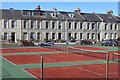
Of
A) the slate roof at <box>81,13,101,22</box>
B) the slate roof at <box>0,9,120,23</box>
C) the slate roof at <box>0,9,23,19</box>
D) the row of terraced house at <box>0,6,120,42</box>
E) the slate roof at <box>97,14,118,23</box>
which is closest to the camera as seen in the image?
the slate roof at <box>0,9,23,19</box>

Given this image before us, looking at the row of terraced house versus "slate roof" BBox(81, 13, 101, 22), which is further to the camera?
"slate roof" BBox(81, 13, 101, 22)

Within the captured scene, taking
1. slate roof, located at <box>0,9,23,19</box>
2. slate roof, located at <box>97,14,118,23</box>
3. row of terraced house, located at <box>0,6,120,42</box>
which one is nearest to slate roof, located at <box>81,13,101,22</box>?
row of terraced house, located at <box>0,6,120,42</box>

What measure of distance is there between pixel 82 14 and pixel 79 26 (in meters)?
4.71

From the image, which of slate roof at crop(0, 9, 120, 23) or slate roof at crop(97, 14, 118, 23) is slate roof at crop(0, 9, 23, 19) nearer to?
slate roof at crop(0, 9, 120, 23)

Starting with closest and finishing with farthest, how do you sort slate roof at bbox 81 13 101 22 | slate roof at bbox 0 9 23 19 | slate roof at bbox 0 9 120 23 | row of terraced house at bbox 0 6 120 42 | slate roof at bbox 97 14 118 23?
slate roof at bbox 0 9 23 19 < row of terraced house at bbox 0 6 120 42 < slate roof at bbox 0 9 120 23 < slate roof at bbox 81 13 101 22 < slate roof at bbox 97 14 118 23

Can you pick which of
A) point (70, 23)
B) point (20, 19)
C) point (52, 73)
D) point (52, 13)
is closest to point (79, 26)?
point (70, 23)

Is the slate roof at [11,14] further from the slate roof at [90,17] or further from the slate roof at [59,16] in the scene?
the slate roof at [90,17]

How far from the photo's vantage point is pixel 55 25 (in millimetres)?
59031

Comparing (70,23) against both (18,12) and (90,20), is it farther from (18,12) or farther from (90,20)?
(18,12)

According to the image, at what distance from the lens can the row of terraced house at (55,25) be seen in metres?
55.2

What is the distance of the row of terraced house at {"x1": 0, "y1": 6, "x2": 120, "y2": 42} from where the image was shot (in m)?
55.2

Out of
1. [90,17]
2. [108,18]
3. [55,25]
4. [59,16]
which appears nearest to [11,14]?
[55,25]

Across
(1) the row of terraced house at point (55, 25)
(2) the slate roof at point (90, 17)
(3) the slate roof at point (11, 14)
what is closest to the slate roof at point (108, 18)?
(1) the row of terraced house at point (55, 25)

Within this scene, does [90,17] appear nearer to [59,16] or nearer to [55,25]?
[59,16]
